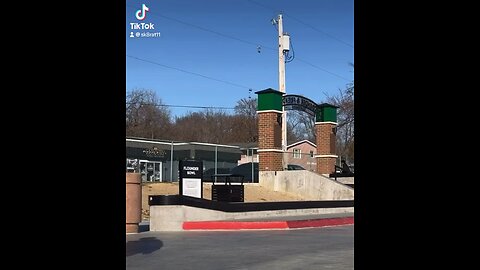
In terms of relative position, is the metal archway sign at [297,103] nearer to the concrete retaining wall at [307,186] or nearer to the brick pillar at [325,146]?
the brick pillar at [325,146]

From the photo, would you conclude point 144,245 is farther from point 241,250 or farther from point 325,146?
point 325,146

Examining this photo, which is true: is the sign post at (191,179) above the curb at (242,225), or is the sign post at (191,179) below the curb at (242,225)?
above

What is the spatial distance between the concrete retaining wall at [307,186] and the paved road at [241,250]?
31.7 ft

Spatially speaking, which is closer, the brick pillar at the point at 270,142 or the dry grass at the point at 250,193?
the dry grass at the point at 250,193

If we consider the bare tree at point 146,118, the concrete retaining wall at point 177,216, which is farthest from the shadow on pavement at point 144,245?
the bare tree at point 146,118

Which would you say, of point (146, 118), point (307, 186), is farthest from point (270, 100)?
point (146, 118)

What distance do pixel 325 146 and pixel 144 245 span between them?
727 inches

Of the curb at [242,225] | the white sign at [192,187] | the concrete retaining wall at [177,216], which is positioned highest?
the white sign at [192,187]

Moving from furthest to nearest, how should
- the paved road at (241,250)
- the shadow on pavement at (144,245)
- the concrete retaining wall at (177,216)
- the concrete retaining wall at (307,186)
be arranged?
the concrete retaining wall at (307,186), the concrete retaining wall at (177,216), the shadow on pavement at (144,245), the paved road at (241,250)

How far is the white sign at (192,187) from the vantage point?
1563 centimetres

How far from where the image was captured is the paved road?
805 cm
